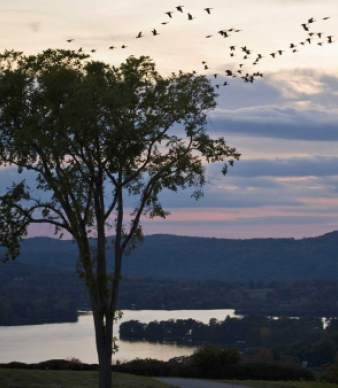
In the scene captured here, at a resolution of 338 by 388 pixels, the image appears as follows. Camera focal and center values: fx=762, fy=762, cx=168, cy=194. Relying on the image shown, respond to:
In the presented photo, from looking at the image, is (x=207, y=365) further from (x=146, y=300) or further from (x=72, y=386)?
(x=146, y=300)

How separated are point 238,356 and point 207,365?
1253 mm

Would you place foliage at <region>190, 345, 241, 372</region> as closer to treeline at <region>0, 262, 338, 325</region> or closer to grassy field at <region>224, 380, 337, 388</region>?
grassy field at <region>224, 380, 337, 388</region>

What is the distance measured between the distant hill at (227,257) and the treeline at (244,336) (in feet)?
277

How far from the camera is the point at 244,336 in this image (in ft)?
232

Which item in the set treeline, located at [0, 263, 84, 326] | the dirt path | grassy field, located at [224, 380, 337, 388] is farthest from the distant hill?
grassy field, located at [224, 380, 337, 388]

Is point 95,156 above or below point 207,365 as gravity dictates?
above

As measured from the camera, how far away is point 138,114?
22.4m

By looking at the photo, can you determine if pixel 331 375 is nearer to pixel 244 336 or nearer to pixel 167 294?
pixel 244 336

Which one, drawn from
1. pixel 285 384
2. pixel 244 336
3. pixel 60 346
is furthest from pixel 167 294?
pixel 285 384

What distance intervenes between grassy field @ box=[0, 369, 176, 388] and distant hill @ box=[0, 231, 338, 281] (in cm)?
12786

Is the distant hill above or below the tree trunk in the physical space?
above

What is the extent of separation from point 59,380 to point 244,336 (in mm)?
49029

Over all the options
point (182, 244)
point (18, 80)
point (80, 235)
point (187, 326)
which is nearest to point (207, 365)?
point (80, 235)

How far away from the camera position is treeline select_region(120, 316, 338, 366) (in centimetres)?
5428
